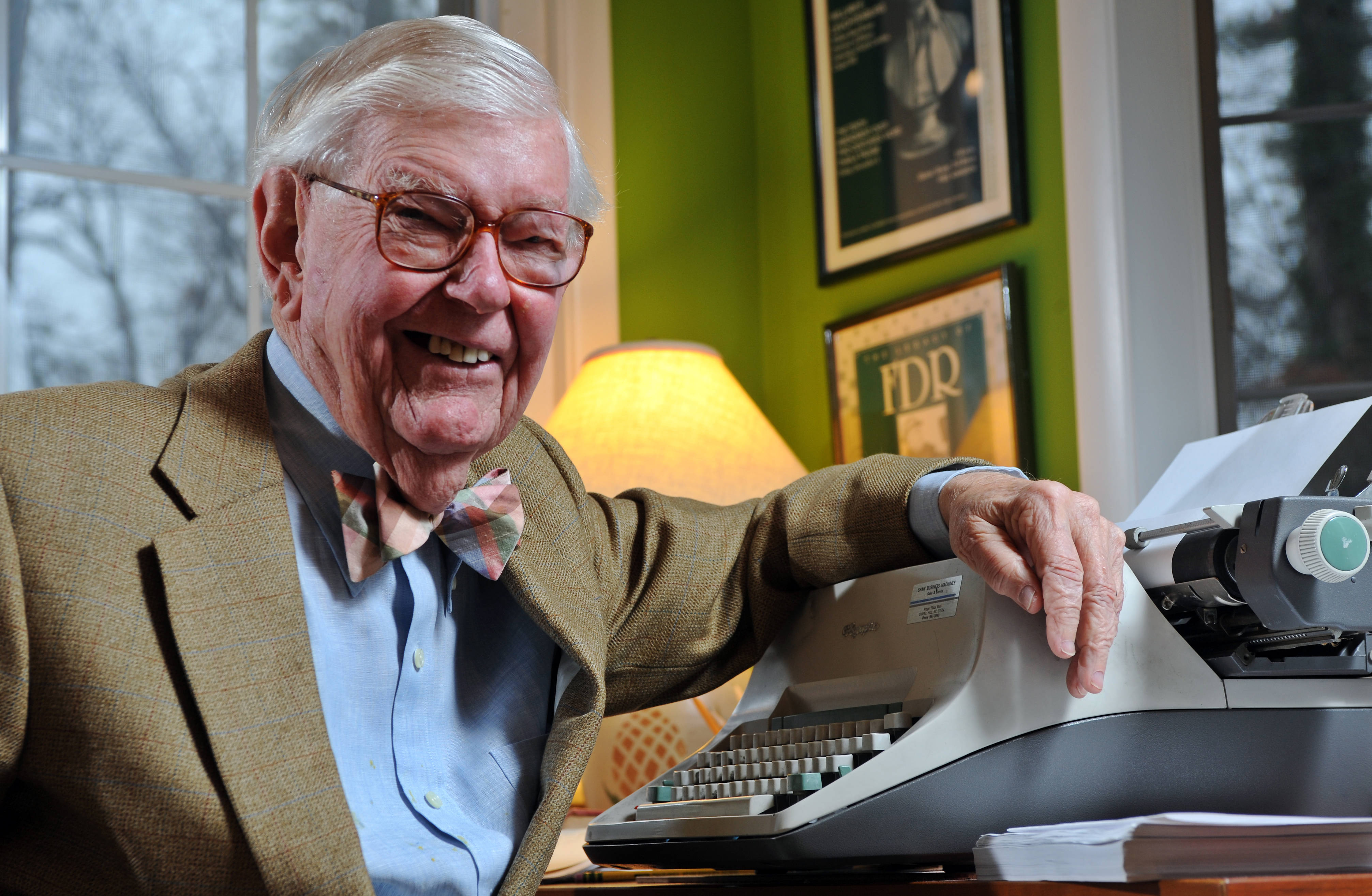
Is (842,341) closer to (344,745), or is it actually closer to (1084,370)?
(1084,370)

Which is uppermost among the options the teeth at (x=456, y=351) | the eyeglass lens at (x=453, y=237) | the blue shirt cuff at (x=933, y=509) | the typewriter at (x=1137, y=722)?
the eyeglass lens at (x=453, y=237)

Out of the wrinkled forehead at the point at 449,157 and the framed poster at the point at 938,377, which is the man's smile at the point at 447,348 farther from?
the framed poster at the point at 938,377

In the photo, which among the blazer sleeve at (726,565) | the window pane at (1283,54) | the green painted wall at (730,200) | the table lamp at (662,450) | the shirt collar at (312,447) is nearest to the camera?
the shirt collar at (312,447)

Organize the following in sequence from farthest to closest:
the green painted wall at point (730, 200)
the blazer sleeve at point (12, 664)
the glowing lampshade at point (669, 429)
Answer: the green painted wall at point (730, 200) < the glowing lampshade at point (669, 429) < the blazer sleeve at point (12, 664)

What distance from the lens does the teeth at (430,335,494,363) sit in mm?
959

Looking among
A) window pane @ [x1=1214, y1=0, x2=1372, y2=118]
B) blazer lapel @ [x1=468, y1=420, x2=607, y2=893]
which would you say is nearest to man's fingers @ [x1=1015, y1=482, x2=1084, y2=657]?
blazer lapel @ [x1=468, y1=420, x2=607, y2=893]

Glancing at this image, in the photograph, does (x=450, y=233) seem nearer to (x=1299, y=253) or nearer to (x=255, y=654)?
(x=255, y=654)

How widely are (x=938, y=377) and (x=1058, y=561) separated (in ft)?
4.38

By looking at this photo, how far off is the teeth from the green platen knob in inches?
22.6

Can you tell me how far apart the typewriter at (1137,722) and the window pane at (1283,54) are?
1.30 metres

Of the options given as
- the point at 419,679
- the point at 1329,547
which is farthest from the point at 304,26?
the point at 1329,547

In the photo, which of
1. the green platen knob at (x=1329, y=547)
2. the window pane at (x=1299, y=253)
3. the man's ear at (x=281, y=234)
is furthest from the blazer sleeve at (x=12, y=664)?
the window pane at (x=1299, y=253)

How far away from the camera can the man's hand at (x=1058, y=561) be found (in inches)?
34.0

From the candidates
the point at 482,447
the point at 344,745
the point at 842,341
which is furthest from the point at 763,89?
the point at 344,745
